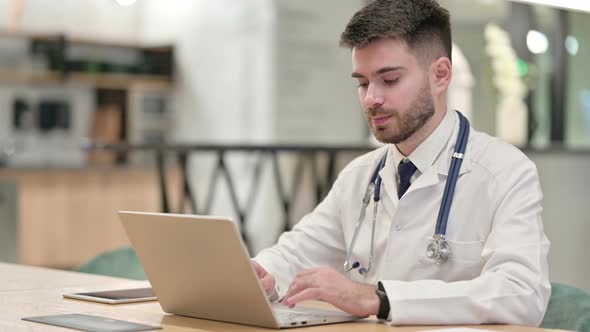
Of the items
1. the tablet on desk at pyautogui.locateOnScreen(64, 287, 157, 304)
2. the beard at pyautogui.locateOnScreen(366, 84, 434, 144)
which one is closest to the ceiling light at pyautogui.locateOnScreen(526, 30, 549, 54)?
the beard at pyautogui.locateOnScreen(366, 84, 434, 144)

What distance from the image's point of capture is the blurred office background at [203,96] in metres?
7.84

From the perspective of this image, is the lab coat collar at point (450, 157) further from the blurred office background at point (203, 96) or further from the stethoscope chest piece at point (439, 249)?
the blurred office background at point (203, 96)

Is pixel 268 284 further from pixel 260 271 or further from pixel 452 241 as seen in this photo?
pixel 452 241

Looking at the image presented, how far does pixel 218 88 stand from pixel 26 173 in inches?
72.3

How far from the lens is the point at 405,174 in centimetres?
218

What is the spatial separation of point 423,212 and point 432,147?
0.47ft

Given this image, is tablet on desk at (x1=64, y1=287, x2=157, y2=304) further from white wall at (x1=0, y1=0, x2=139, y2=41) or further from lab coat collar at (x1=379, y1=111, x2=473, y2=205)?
white wall at (x1=0, y1=0, x2=139, y2=41)

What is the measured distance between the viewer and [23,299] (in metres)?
2.17

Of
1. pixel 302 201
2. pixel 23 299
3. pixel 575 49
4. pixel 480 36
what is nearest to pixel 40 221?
pixel 302 201

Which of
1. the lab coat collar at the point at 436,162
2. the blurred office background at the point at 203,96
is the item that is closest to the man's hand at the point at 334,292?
the lab coat collar at the point at 436,162

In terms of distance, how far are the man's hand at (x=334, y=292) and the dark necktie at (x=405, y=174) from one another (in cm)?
44

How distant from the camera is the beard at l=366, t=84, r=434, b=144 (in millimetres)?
2055

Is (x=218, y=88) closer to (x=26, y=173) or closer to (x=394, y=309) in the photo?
(x=26, y=173)

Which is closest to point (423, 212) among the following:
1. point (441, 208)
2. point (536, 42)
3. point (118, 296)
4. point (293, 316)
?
point (441, 208)
